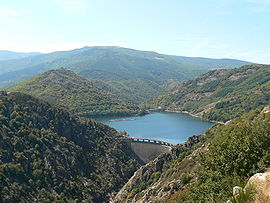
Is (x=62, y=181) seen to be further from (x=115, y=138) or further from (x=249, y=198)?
(x=249, y=198)

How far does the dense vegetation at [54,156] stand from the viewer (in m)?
61.8

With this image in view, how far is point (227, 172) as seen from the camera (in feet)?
89.2

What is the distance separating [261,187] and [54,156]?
215ft

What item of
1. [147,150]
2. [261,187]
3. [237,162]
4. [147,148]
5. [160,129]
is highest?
[261,187]

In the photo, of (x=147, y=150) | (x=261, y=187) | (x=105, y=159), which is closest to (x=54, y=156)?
(x=105, y=159)

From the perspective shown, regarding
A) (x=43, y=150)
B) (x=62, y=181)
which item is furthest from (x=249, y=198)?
(x=43, y=150)

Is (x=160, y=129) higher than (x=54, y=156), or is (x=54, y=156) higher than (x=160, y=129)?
(x=54, y=156)

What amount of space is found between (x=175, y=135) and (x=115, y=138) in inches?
1927

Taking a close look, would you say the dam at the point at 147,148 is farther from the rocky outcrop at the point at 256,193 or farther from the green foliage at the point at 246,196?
the green foliage at the point at 246,196

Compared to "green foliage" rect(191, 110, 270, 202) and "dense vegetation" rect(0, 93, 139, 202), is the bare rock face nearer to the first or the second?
"green foliage" rect(191, 110, 270, 202)

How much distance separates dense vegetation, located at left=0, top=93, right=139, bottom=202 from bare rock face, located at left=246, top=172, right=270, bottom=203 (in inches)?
1992

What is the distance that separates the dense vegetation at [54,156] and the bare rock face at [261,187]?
50.6 m

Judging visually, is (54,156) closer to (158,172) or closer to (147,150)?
(158,172)

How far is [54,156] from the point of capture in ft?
243
